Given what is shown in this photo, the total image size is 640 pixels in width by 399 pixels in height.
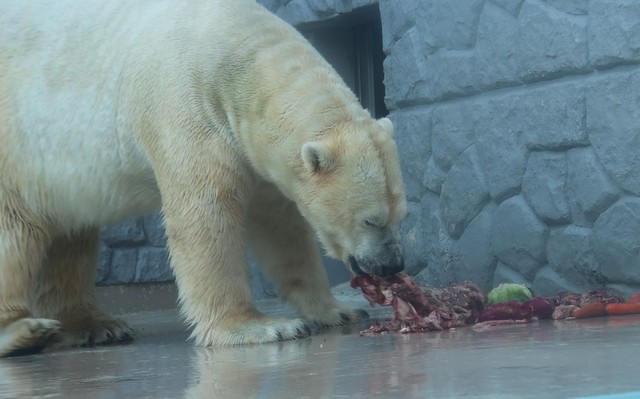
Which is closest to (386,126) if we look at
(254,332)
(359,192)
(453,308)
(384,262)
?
(359,192)

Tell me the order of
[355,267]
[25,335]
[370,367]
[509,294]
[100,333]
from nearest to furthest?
1. [370,367]
2. [355,267]
3. [25,335]
4. [509,294]
5. [100,333]

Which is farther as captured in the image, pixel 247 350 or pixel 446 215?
pixel 446 215

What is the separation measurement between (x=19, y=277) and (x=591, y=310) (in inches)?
86.6

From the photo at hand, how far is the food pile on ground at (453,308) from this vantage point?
3641mm

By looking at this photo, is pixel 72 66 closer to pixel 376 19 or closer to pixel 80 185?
pixel 80 185

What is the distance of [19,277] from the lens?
4176mm

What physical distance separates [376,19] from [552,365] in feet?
13.7

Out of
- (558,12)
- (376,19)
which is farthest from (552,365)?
(376,19)

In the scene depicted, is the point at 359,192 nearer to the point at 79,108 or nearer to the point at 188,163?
the point at 188,163

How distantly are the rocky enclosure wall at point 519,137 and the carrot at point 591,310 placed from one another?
335 mm

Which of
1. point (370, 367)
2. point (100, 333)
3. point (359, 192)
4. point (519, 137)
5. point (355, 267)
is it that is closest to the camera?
A: point (370, 367)

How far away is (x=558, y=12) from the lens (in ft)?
14.0

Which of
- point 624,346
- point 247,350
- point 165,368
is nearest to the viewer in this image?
point 624,346

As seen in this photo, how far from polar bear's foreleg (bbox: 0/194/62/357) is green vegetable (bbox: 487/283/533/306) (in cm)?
167
